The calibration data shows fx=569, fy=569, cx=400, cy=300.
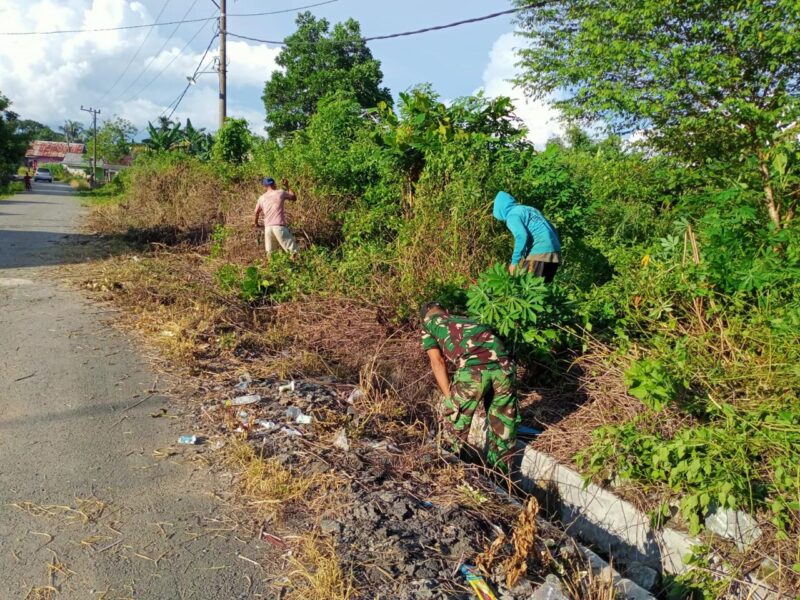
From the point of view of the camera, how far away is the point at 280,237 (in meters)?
8.77

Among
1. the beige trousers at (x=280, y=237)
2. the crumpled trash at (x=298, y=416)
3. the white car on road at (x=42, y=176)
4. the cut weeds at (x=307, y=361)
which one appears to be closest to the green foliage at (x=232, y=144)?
the beige trousers at (x=280, y=237)

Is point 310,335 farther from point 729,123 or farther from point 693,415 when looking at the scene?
point 729,123

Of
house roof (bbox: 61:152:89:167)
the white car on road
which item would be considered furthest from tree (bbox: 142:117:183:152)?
house roof (bbox: 61:152:89:167)

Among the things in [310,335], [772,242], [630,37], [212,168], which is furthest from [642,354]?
[212,168]

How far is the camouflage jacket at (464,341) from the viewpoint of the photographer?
4.29 m

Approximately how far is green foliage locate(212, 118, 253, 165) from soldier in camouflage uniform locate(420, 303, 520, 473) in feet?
44.3

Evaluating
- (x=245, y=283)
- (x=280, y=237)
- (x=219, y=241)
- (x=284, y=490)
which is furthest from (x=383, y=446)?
(x=219, y=241)

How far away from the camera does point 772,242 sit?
15.1 feet

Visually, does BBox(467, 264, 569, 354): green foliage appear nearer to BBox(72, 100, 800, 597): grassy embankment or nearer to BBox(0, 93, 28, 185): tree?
BBox(72, 100, 800, 597): grassy embankment

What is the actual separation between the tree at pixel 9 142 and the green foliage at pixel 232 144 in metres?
19.5

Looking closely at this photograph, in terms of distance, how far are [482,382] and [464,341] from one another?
1.10ft

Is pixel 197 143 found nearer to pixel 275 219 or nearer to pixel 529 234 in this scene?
pixel 275 219

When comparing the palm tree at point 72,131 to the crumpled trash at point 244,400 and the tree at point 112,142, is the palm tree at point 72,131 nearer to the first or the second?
the tree at point 112,142

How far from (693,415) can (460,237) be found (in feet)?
10.2
